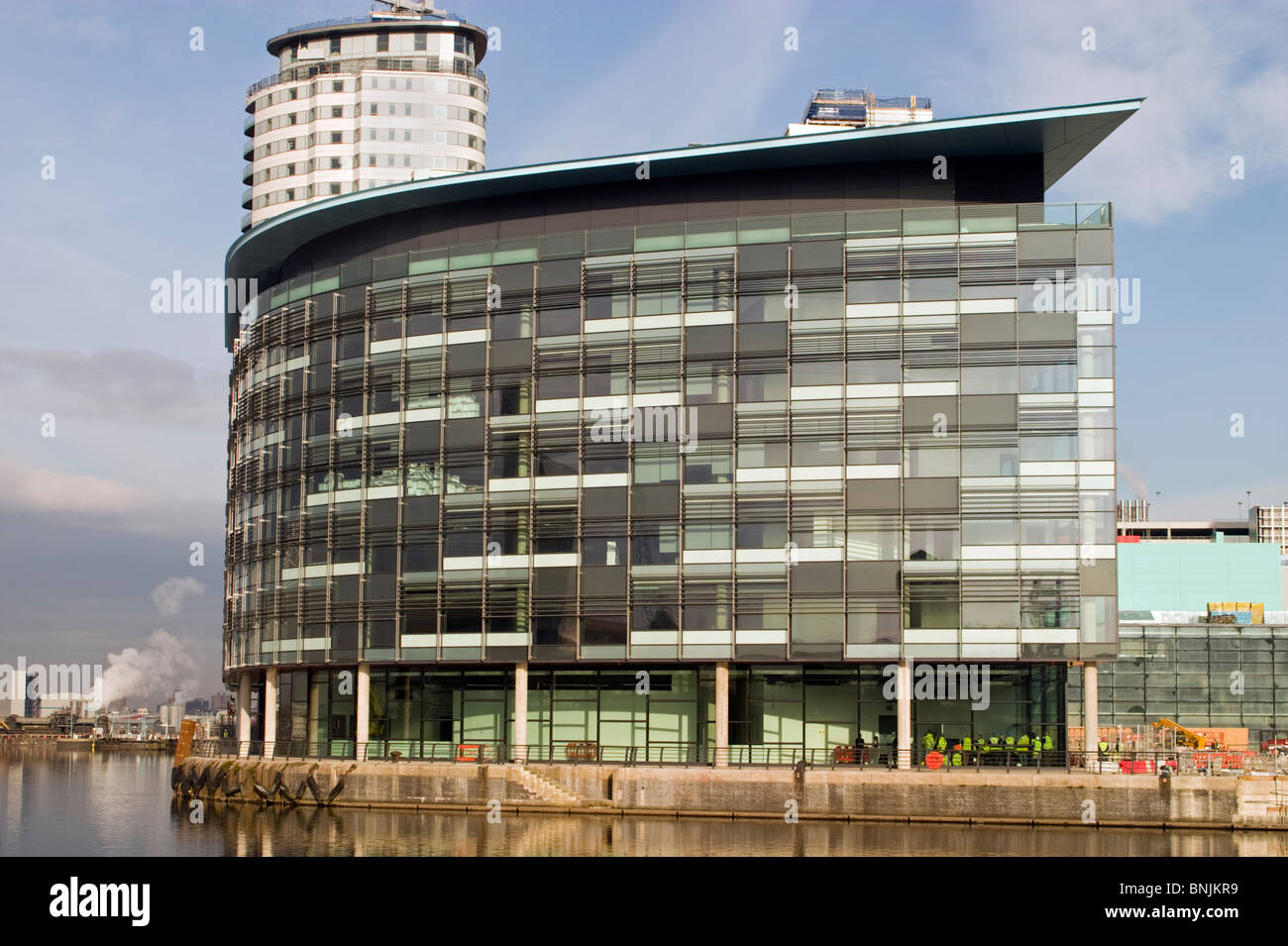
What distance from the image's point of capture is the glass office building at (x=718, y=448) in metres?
59.6

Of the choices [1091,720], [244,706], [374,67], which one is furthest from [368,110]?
[1091,720]

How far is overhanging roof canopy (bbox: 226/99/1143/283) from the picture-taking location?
198 ft

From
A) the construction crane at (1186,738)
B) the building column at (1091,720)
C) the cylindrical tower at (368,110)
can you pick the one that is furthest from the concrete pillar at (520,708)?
the cylindrical tower at (368,110)

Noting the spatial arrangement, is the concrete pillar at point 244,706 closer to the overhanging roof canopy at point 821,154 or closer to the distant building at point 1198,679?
the overhanging roof canopy at point 821,154

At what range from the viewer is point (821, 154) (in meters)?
63.5

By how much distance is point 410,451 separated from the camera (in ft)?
223

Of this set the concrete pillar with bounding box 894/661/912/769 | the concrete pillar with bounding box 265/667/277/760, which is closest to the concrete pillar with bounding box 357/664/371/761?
the concrete pillar with bounding box 265/667/277/760

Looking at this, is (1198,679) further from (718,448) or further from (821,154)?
(821,154)

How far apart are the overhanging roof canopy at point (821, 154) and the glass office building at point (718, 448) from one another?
20 centimetres

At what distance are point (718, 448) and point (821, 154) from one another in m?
13.9

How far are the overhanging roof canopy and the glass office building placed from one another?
204 mm

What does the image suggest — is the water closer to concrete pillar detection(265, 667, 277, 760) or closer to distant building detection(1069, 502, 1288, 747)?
concrete pillar detection(265, 667, 277, 760)
